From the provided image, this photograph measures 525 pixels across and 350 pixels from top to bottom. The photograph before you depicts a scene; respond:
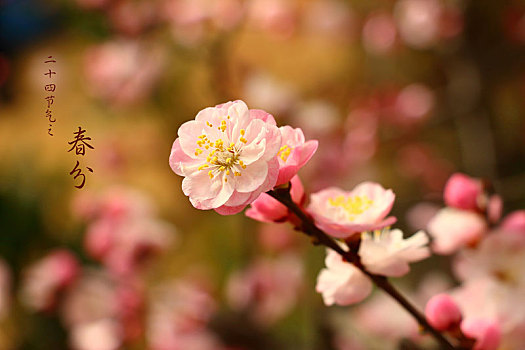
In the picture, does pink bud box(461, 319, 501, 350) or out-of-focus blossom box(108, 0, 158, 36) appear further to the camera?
out-of-focus blossom box(108, 0, 158, 36)

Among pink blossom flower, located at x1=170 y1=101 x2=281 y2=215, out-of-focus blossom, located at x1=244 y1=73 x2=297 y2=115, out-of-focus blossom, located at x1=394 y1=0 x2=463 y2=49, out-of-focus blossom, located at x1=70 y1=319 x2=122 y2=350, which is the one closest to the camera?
pink blossom flower, located at x1=170 y1=101 x2=281 y2=215

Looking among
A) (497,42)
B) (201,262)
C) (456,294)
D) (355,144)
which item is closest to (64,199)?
(201,262)

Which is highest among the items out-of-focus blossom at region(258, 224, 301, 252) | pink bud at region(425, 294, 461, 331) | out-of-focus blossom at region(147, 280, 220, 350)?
pink bud at region(425, 294, 461, 331)

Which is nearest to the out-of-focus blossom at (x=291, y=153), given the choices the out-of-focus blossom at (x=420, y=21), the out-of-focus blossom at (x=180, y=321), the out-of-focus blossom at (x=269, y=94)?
the out-of-focus blossom at (x=180, y=321)

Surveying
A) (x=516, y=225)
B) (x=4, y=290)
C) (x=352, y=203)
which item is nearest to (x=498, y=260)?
(x=516, y=225)

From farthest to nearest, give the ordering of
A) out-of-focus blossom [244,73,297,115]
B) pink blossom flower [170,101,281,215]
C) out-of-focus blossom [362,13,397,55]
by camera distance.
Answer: out-of-focus blossom [362,13,397,55] → out-of-focus blossom [244,73,297,115] → pink blossom flower [170,101,281,215]

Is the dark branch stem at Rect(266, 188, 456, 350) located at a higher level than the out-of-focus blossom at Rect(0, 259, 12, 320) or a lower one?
higher

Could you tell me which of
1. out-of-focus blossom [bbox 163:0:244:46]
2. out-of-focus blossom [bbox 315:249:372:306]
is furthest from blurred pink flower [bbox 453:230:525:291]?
out-of-focus blossom [bbox 163:0:244:46]

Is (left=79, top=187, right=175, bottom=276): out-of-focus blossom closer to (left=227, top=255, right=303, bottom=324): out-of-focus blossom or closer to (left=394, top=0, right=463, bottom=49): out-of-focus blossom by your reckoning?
(left=227, top=255, right=303, bottom=324): out-of-focus blossom
